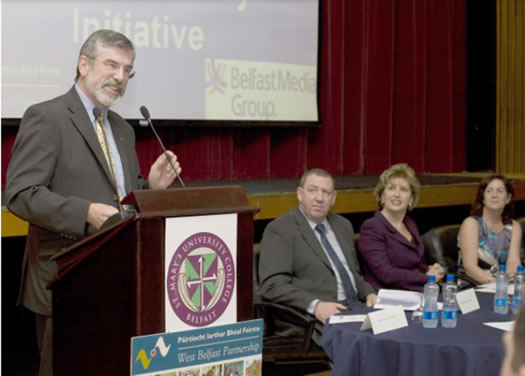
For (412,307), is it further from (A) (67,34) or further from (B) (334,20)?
(B) (334,20)

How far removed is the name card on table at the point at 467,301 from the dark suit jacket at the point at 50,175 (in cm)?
139

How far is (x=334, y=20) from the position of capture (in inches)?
234

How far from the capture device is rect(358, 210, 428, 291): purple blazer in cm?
388

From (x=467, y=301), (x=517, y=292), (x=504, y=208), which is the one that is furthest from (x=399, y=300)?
(x=504, y=208)

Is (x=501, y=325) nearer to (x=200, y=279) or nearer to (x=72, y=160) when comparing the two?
(x=200, y=279)

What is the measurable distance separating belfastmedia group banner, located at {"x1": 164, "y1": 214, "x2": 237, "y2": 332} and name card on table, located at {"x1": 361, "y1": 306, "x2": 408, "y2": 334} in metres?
1.02

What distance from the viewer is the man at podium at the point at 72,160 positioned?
215 centimetres

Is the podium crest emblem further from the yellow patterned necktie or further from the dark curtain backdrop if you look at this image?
the dark curtain backdrop

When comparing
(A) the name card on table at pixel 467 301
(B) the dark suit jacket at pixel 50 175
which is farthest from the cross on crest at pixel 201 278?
(A) the name card on table at pixel 467 301

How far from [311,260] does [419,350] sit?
3.45 feet

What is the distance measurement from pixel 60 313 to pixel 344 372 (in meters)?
1.23

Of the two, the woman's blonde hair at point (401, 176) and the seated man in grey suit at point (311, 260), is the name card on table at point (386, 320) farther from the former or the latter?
the woman's blonde hair at point (401, 176)

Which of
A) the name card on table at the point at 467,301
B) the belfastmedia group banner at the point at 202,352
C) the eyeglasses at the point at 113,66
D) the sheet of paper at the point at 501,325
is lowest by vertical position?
the sheet of paper at the point at 501,325

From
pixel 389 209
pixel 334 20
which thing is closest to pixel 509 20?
pixel 334 20
